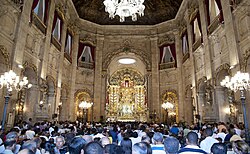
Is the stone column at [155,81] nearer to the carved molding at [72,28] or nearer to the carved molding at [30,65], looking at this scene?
the carved molding at [72,28]

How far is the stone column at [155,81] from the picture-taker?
20.6 meters

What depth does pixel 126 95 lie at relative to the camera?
29188 millimetres

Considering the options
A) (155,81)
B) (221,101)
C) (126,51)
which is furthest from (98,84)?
(221,101)

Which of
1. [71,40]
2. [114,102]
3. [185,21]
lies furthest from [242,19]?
[114,102]

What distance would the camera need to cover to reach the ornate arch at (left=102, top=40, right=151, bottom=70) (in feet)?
71.7

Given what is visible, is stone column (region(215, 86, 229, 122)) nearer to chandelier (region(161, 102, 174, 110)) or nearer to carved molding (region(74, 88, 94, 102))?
chandelier (region(161, 102, 174, 110))

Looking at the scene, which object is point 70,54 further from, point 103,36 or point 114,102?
point 114,102

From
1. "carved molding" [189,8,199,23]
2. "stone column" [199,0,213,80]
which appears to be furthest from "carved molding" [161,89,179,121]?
"carved molding" [189,8,199,23]

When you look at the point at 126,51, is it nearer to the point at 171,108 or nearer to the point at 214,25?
Result: the point at 171,108

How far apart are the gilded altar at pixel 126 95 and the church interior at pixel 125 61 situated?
0.15m

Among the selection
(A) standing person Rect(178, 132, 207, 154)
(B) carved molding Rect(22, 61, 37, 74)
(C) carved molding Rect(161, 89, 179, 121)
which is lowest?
(A) standing person Rect(178, 132, 207, 154)

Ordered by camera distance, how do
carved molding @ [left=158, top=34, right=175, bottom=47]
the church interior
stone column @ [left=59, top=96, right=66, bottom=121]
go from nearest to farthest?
1. the church interior
2. stone column @ [left=59, top=96, right=66, bottom=121]
3. carved molding @ [left=158, top=34, right=175, bottom=47]

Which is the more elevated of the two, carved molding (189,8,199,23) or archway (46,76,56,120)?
carved molding (189,8,199,23)

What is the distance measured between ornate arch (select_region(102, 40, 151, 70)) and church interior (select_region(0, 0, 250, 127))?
0.11 metres
